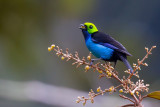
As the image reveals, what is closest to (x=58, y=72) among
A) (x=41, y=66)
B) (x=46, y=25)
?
(x=41, y=66)

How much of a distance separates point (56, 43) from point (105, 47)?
8.38 meters

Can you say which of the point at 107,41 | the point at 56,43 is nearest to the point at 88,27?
the point at 107,41

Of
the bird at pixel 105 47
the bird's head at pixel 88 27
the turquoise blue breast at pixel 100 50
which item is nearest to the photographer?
the bird at pixel 105 47

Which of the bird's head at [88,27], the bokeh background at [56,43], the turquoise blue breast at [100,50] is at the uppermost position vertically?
the bokeh background at [56,43]

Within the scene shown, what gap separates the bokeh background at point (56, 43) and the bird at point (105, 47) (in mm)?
4505

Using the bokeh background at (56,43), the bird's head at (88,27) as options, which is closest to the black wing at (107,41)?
the bird's head at (88,27)

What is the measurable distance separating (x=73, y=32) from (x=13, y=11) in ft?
17.3

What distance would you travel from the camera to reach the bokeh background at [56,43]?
9.16 meters

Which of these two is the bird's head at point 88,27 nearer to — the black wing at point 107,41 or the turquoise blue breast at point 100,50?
the black wing at point 107,41

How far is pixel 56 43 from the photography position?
1212 cm

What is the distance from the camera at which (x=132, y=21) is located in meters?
14.8

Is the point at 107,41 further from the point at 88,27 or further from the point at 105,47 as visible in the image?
the point at 88,27

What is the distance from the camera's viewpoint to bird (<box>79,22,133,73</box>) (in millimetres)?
3626

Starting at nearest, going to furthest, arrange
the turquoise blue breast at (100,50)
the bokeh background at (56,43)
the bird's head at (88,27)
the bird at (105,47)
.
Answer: the bird at (105,47)
the turquoise blue breast at (100,50)
the bird's head at (88,27)
the bokeh background at (56,43)
